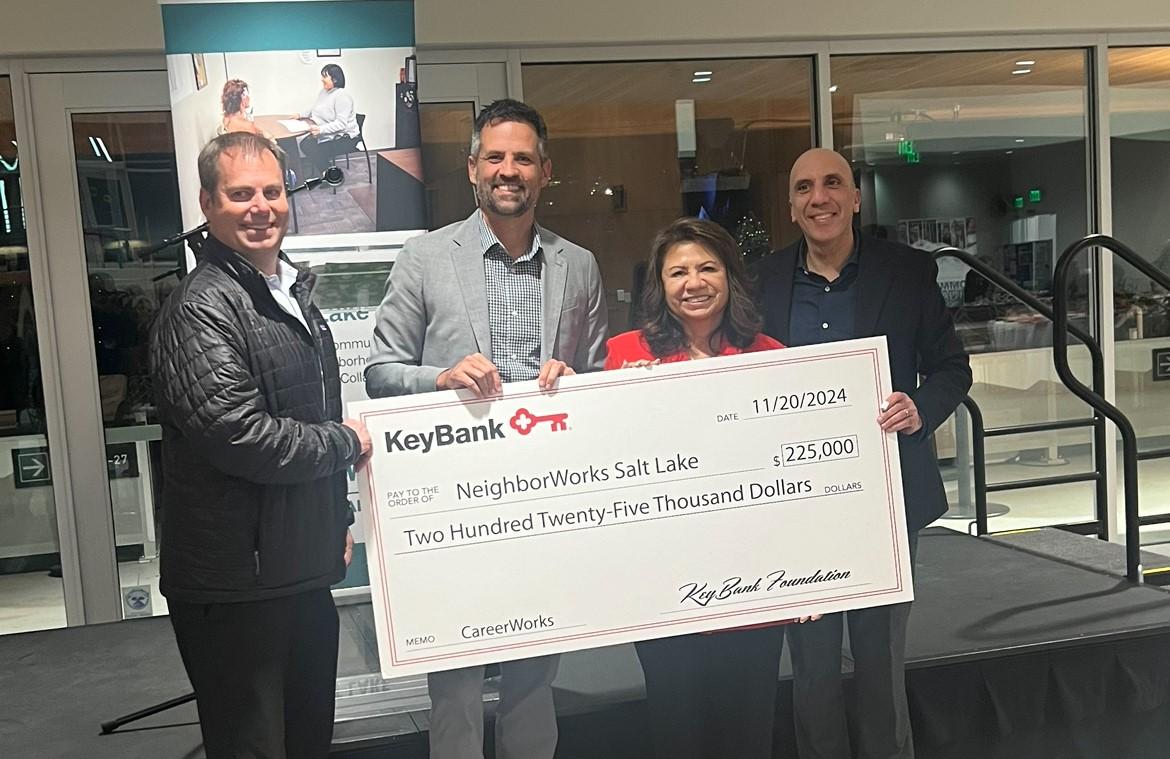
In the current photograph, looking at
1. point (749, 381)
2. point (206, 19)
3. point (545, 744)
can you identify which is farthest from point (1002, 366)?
point (206, 19)

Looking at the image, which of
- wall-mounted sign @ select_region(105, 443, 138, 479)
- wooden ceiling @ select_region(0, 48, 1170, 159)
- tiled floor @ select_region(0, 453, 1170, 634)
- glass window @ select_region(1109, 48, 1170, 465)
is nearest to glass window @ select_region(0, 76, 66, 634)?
wall-mounted sign @ select_region(105, 443, 138, 479)

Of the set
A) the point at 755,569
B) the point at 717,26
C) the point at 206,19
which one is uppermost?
the point at 717,26

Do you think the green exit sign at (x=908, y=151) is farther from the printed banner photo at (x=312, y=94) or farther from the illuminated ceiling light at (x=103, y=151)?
the illuminated ceiling light at (x=103, y=151)

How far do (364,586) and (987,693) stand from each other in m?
1.80

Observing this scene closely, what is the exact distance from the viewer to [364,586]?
3246 mm

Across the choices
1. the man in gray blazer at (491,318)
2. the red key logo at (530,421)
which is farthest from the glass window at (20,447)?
the red key logo at (530,421)

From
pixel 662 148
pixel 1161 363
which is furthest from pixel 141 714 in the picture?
pixel 1161 363

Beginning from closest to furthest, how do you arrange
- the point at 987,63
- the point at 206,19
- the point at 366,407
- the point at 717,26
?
the point at 366,407
the point at 206,19
the point at 717,26
the point at 987,63

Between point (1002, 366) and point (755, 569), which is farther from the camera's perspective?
point (1002, 366)

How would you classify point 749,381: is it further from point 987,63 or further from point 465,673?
point 987,63

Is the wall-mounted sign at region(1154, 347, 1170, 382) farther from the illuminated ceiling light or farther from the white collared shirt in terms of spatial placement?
the illuminated ceiling light

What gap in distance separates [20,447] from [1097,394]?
398cm

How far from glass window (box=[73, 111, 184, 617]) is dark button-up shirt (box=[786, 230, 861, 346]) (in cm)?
269

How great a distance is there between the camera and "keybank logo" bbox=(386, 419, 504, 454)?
2.41 metres
